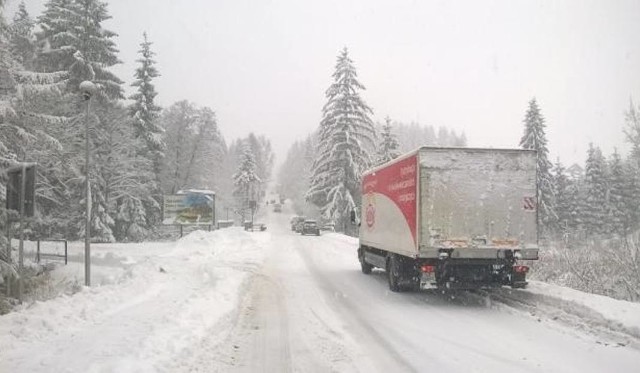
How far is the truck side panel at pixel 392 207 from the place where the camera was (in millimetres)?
12844

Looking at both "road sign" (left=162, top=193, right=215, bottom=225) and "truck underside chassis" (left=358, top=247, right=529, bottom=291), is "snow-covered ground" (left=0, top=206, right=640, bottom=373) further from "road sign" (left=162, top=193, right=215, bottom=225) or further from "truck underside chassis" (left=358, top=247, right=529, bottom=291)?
"road sign" (left=162, top=193, right=215, bottom=225)

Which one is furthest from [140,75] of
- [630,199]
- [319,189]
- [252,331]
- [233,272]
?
[630,199]

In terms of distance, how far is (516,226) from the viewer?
492 inches

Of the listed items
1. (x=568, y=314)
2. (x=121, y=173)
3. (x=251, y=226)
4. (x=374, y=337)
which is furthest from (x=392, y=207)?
Result: (x=251, y=226)

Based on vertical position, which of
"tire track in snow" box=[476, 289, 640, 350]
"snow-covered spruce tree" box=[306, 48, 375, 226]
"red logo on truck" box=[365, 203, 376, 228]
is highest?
"snow-covered spruce tree" box=[306, 48, 375, 226]

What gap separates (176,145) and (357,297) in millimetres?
47577

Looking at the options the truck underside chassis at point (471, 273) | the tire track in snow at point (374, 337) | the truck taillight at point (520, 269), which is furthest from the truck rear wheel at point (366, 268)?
the truck taillight at point (520, 269)

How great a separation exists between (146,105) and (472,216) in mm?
37200

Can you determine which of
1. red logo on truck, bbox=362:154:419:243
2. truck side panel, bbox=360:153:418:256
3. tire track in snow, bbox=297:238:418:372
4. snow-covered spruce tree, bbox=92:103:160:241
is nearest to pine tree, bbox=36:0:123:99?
snow-covered spruce tree, bbox=92:103:160:241

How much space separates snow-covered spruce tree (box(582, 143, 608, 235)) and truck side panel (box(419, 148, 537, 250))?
48464 mm

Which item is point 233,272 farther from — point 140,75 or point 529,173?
point 140,75

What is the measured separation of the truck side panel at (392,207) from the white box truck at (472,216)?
0.31 ft

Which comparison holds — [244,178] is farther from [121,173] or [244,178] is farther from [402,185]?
[402,185]

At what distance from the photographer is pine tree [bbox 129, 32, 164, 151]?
44469mm
